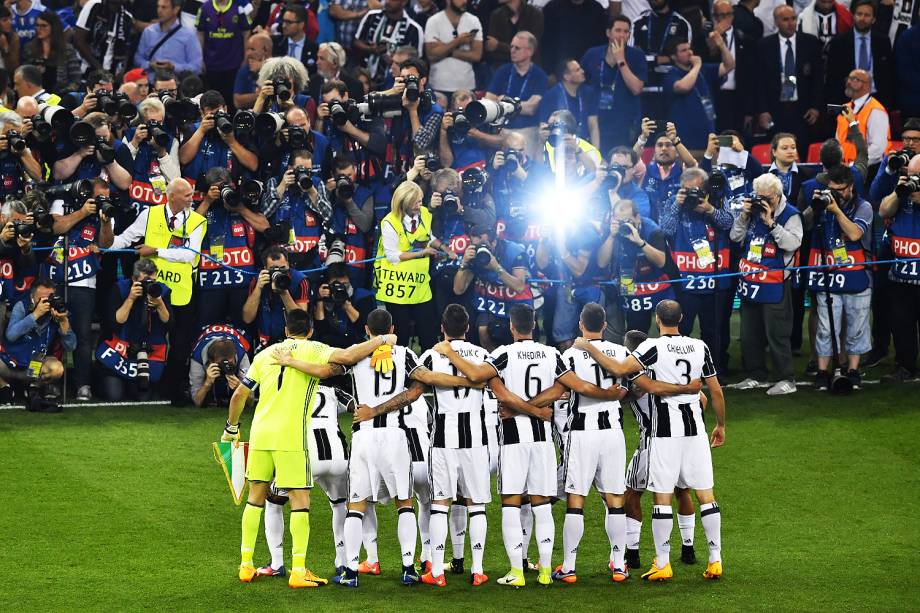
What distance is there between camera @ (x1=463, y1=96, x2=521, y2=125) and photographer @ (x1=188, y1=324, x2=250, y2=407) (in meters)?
3.25

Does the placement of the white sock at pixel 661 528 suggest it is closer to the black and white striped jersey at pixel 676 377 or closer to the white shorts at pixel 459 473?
the black and white striped jersey at pixel 676 377

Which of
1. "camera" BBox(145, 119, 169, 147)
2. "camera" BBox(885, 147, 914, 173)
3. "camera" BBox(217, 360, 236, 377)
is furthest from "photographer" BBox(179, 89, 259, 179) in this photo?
"camera" BBox(885, 147, 914, 173)

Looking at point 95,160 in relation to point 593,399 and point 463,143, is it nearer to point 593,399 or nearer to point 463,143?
point 463,143

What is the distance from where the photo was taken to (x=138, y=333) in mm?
14945

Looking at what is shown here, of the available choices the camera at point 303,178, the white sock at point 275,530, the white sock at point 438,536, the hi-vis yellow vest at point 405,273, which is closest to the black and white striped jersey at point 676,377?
the white sock at point 438,536

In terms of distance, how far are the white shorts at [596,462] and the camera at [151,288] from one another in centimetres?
540

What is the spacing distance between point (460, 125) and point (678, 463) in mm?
5748

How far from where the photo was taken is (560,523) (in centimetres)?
1241

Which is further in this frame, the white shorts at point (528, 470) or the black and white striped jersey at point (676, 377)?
the black and white striped jersey at point (676, 377)

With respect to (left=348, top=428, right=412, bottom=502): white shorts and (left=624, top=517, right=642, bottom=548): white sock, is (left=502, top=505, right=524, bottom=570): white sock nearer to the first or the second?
(left=348, top=428, right=412, bottom=502): white shorts

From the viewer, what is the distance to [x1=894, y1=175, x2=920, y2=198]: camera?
15.1 meters

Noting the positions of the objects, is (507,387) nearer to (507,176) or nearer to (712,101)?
(507,176)

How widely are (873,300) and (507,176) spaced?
440 centimetres

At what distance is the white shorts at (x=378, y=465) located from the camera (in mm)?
10477
